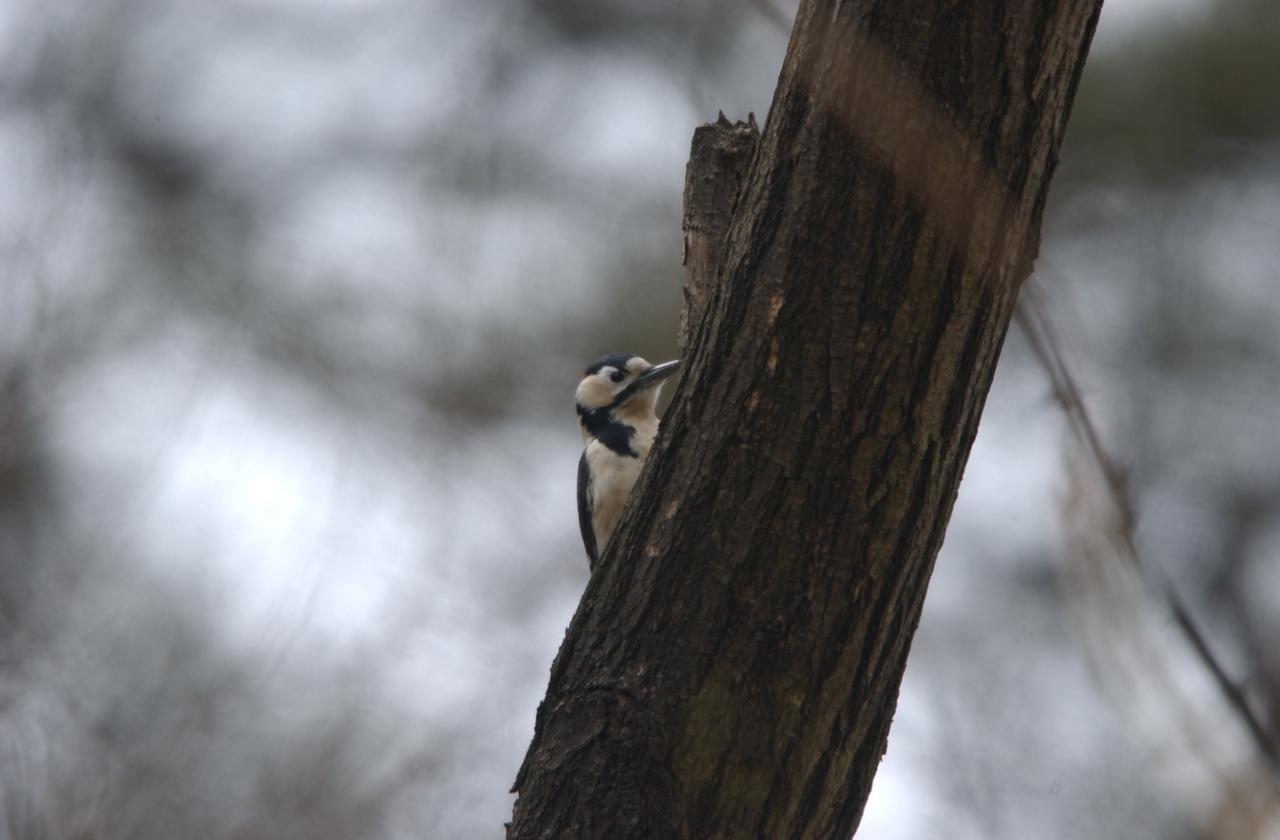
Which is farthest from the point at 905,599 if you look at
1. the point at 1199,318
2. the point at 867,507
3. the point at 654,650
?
the point at 1199,318

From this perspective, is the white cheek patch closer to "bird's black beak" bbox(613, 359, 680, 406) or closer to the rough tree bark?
"bird's black beak" bbox(613, 359, 680, 406)

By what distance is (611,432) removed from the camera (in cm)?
436

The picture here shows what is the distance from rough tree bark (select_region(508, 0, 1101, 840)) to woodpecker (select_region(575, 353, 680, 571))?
2.09 meters

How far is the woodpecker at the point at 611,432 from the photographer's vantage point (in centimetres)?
414

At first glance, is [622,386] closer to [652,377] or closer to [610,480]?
[652,377]

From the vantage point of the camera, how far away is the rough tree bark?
1.85 m

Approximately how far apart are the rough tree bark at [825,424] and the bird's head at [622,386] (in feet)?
7.70

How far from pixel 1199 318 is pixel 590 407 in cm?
200

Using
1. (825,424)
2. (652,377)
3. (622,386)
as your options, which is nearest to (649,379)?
(652,377)

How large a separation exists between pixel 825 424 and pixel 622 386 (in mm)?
2561

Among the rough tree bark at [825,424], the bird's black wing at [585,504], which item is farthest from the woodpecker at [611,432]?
the rough tree bark at [825,424]

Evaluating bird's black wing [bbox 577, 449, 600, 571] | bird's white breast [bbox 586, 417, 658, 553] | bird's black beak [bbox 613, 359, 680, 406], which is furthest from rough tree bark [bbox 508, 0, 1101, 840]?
bird's black beak [bbox 613, 359, 680, 406]

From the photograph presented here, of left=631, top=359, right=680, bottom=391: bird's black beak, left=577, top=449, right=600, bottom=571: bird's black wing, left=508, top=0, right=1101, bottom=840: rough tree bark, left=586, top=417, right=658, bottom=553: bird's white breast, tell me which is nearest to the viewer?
left=508, top=0, right=1101, bottom=840: rough tree bark

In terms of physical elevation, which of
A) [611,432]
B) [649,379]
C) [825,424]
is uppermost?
[649,379]
